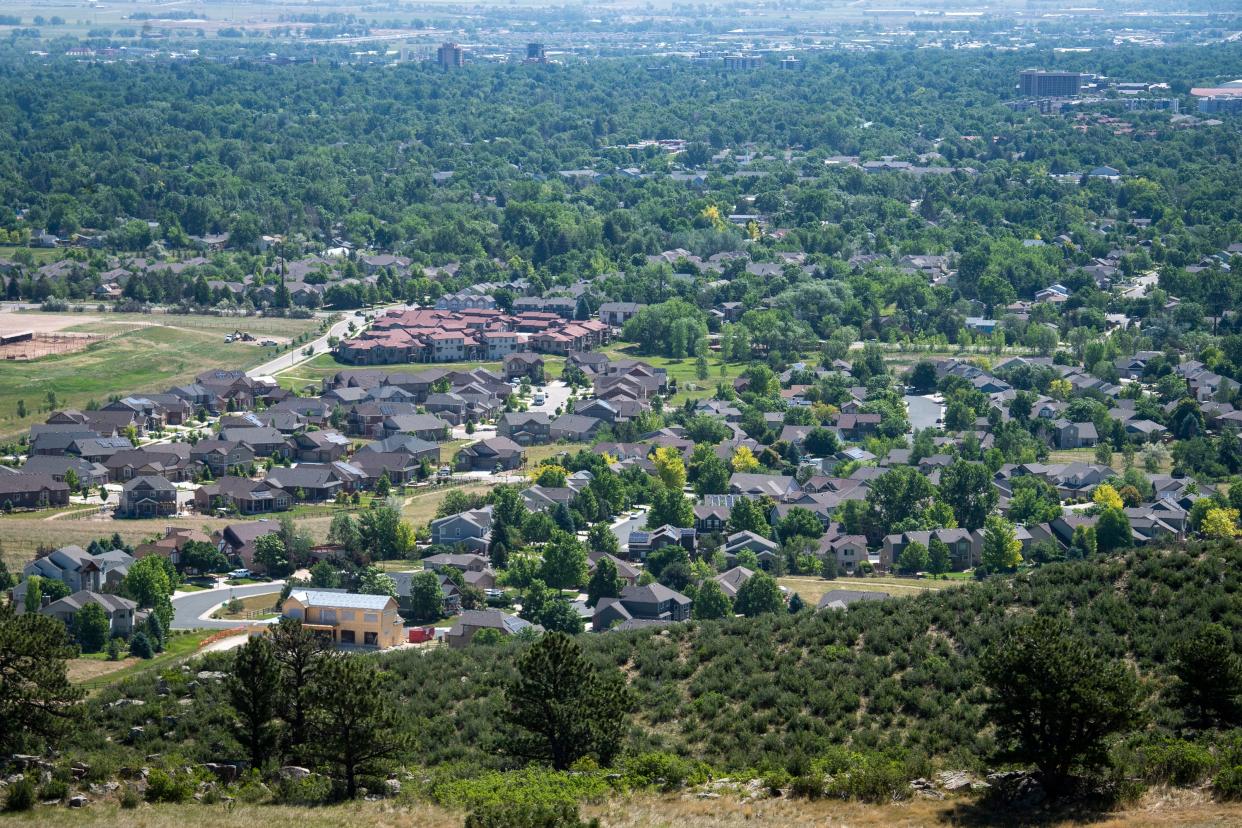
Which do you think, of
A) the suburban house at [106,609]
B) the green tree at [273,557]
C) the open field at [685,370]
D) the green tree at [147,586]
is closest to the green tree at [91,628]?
the suburban house at [106,609]

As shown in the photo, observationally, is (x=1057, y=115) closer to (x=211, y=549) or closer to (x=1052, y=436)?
(x=1052, y=436)

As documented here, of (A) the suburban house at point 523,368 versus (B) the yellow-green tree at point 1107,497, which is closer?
(B) the yellow-green tree at point 1107,497

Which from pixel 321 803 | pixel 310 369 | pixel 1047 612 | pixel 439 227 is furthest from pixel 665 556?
pixel 439 227

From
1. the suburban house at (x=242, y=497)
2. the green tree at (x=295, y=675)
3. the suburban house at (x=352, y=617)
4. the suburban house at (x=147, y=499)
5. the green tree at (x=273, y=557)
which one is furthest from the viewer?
the suburban house at (x=242, y=497)

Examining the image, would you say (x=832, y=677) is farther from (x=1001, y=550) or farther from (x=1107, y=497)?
(x=1107, y=497)

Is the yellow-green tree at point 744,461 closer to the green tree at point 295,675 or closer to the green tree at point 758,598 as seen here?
the green tree at point 758,598

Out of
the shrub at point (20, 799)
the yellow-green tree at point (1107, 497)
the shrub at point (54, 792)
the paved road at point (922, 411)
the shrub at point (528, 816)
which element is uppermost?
the shrub at point (528, 816)
